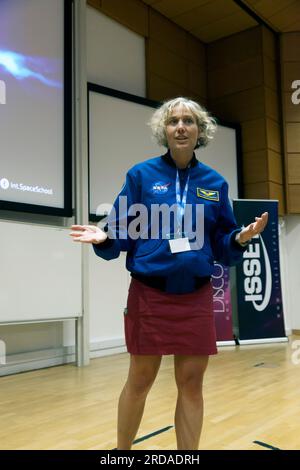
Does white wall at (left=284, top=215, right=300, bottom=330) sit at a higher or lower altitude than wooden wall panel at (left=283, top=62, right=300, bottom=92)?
lower

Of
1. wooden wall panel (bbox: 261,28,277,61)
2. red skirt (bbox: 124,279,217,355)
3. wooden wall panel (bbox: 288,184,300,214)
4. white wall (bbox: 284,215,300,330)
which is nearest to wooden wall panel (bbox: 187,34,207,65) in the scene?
wooden wall panel (bbox: 261,28,277,61)

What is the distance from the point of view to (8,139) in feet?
11.3

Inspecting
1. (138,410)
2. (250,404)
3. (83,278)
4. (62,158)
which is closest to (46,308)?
(83,278)

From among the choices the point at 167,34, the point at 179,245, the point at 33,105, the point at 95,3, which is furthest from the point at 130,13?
the point at 179,245

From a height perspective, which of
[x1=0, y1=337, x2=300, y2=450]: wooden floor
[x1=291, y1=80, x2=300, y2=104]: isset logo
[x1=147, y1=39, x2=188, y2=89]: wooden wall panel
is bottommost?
[x1=0, y1=337, x2=300, y2=450]: wooden floor

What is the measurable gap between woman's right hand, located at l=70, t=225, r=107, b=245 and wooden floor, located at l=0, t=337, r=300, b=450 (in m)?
1.01

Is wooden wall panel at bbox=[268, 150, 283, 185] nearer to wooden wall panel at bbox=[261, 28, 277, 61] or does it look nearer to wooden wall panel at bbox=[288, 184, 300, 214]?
wooden wall panel at bbox=[288, 184, 300, 214]

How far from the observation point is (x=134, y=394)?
1.37 meters

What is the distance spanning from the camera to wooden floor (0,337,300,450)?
1.99m

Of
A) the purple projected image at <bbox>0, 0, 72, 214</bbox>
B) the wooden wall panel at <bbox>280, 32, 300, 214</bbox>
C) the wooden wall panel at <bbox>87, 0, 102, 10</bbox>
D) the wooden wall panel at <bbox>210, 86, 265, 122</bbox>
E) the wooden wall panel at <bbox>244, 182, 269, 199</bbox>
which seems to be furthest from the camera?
the wooden wall panel at <bbox>280, 32, 300, 214</bbox>

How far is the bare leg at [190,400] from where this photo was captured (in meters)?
1.34

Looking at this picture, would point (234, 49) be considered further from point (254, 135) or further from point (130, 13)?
point (130, 13)

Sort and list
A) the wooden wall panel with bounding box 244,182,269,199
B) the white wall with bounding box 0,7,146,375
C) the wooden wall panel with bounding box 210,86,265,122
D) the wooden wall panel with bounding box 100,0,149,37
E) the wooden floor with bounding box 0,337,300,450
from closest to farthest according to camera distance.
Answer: the wooden floor with bounding box 0,337,300,450 < the white wall with bounding box 0,7,146,375 < the wooden wall panel with bounding box 100,0,149,37 < the wooden wall panel with bounding box 244,182,269,199 < the wooden wall panel with bounding box 210,86,265,122

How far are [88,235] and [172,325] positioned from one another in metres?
0.36
